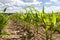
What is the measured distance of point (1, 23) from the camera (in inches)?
199

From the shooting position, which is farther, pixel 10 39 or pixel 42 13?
pixel 10 39

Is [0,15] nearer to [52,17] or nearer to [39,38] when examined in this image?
[39,38]

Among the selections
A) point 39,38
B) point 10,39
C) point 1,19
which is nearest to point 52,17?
point 39,38

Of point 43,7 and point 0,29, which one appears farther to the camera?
point 0,29

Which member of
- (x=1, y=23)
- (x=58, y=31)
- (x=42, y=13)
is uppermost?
(x=42, y=13)

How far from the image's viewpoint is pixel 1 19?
502 centimetres

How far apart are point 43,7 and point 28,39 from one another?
98cm

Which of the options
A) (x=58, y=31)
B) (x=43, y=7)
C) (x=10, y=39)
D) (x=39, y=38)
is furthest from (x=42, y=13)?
(x=58, y=31)

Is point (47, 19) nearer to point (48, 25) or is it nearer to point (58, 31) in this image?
point (48, 25)

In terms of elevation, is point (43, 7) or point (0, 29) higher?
point (43, 7)

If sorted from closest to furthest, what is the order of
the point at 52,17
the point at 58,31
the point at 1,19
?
1. the point at 52,17
2. the point at 1,19
3. the point at 58,31

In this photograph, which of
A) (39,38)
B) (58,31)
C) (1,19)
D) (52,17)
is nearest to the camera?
(52,17)

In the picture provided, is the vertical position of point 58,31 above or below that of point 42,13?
below

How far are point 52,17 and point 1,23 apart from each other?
191cm
